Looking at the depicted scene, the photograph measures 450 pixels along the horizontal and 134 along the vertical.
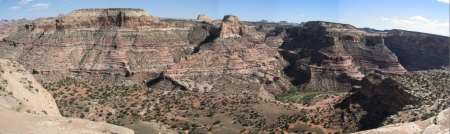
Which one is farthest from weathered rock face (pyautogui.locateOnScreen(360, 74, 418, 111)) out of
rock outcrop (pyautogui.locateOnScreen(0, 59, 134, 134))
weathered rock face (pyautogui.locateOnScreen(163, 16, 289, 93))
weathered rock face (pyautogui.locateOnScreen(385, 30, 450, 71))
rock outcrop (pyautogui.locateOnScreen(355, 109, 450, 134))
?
weathered rock face (pyautogui.locateOnScreen(385, 30, 450, 71))

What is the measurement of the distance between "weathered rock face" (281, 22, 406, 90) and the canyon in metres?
0.21

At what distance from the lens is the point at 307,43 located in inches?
3435

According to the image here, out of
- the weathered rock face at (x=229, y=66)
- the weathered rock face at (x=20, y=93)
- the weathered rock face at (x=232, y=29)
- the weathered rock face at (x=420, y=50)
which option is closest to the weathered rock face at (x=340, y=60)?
the weathered rock face at (x=229, y=66)

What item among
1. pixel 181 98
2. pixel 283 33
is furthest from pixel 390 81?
pixel 283 33

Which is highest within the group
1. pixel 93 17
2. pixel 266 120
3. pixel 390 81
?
pixel 93 17

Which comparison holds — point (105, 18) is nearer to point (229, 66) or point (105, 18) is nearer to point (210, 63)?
point (210, 63)

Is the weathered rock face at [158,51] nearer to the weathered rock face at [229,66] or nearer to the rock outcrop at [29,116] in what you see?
the weathered rock face at [229,66]

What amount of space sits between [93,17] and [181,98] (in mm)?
26377

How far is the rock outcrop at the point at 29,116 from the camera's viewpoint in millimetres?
16391

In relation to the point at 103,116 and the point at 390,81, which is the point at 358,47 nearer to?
the point at 390,81

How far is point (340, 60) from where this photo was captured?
222 ft

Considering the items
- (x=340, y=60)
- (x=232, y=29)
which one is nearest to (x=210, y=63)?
(x=232, y=29)

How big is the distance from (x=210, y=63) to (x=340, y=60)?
28.5 m

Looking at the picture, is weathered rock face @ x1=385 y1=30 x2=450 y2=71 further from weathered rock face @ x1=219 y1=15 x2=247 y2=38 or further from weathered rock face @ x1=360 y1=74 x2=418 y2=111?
weathered rock face @ x1=219 y1=15 x2=247 y2=38
